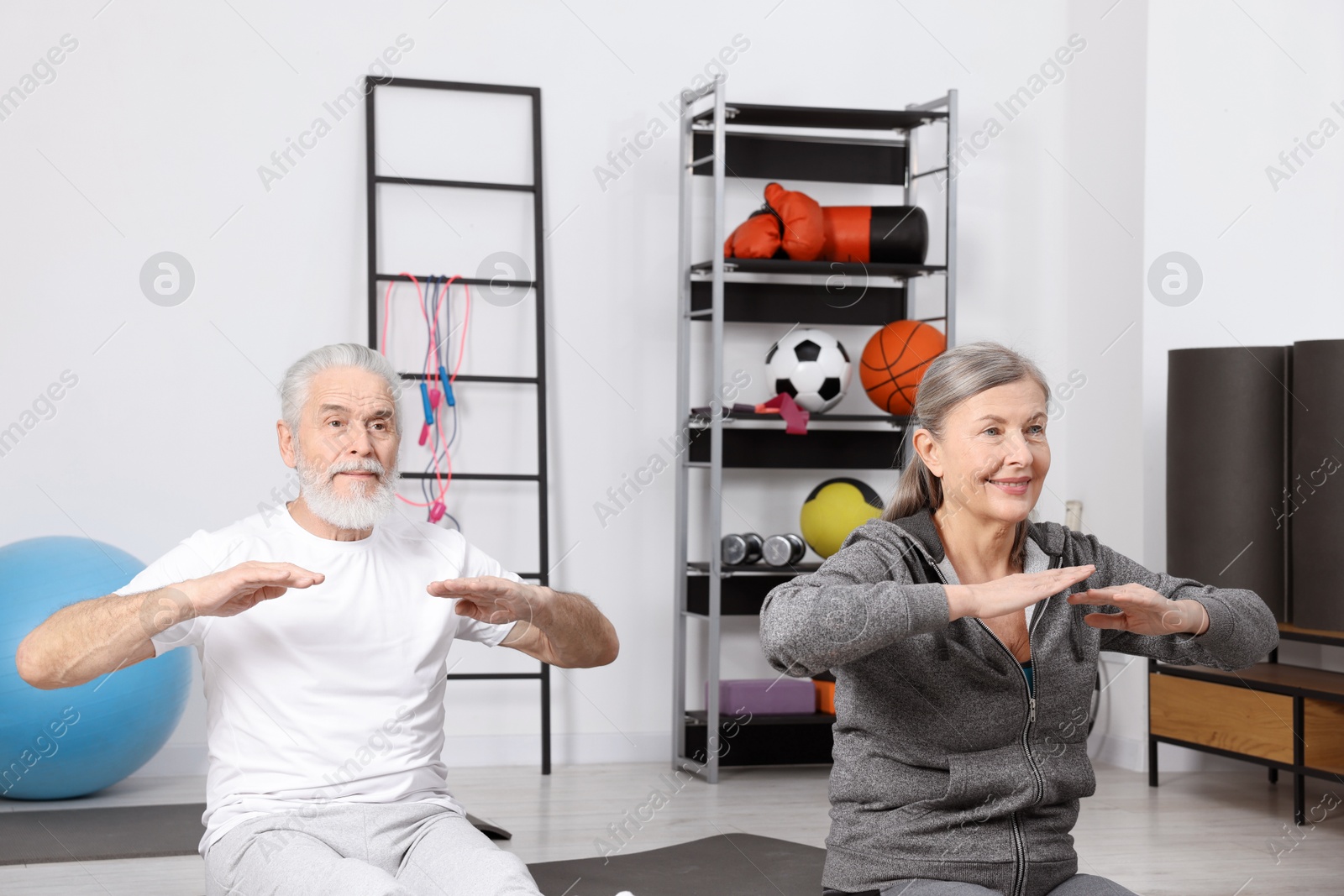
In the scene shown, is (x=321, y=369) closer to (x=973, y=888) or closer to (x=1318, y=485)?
(x=973, y=888)

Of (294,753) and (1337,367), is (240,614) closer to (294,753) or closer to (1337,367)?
(294,753)

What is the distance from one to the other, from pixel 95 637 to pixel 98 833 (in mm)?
1669

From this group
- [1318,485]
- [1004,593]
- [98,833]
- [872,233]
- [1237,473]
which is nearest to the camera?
[1004,593]

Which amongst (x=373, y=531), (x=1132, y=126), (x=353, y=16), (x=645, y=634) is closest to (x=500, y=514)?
(x=645, y=634)

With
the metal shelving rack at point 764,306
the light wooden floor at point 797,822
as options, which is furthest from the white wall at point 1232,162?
the metal shelving rack at point 764,306

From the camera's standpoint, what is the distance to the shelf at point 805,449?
14.2 ft

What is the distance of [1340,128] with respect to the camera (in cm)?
431

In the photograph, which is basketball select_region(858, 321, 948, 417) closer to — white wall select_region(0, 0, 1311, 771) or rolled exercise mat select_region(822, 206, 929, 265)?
rolled exercise mat select_region(822, 206, 929, 265)

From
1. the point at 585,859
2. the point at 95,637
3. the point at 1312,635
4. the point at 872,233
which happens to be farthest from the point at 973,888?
the point at 872,233

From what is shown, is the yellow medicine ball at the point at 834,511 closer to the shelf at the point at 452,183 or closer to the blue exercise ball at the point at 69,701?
the shelf at the point at 452,183

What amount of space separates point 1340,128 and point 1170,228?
0.65 meters

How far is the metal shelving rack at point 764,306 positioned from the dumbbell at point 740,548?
1.7 inches

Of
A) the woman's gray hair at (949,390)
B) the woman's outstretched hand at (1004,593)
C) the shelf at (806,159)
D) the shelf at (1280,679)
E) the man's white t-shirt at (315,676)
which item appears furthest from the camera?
the shelf at (806,159)

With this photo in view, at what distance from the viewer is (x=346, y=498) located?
2035 mm
